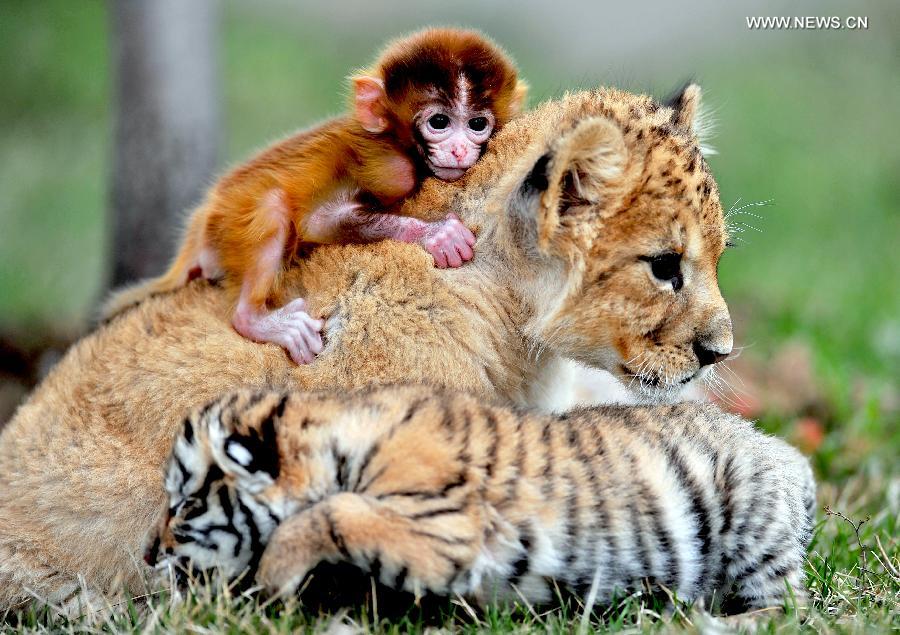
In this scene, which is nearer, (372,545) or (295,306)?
(372,545)

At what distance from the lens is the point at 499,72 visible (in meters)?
5.76

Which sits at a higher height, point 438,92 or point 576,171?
point 438,92

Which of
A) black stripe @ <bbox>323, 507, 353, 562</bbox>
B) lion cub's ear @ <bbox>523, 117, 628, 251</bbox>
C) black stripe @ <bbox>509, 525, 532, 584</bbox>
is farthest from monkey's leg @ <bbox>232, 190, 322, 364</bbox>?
black stripe @ <bbox>509, 525, 532, 584</bbox>

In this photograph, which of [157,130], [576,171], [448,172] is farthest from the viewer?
[157,130]

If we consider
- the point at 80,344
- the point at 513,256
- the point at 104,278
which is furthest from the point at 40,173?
the point at 513,256

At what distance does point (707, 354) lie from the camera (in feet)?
16.7

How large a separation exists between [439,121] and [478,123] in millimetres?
190

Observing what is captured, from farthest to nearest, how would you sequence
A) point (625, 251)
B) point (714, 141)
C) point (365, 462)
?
point (714, 141)
point (625, 251)
point (365, 462)

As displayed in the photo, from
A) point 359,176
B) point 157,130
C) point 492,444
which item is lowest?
point 492,444

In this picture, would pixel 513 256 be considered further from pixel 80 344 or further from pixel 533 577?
pixel 80 344

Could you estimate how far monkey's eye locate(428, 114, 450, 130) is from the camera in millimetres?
5635

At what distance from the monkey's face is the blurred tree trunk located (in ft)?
12.6

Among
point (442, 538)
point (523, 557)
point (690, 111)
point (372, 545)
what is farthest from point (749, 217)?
point (372, 545)

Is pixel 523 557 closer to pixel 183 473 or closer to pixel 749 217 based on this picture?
pixel 183 473
